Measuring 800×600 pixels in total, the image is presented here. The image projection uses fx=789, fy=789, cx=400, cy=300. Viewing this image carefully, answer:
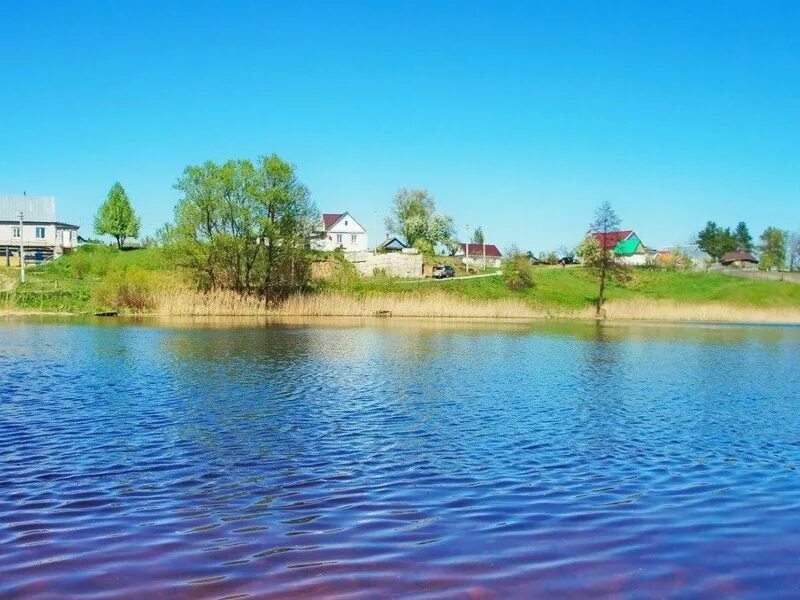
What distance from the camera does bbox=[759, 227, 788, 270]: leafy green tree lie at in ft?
452

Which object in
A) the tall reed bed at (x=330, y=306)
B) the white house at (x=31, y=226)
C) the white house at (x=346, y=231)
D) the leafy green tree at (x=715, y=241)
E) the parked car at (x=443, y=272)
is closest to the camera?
the tall reed bed at (x=330, y=306)

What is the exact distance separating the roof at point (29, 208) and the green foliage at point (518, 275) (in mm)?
54908

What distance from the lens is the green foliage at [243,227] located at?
59781mm

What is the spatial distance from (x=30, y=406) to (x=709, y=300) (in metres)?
72.3

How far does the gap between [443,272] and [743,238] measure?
114 metres

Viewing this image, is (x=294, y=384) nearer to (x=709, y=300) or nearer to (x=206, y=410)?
(x=206, y=410)

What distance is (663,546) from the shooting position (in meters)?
7.89

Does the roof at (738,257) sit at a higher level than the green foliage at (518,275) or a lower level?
higher

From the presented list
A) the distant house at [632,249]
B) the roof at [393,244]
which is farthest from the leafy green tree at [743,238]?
the roof at [393,244]

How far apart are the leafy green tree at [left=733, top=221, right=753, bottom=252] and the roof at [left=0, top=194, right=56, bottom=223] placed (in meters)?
134

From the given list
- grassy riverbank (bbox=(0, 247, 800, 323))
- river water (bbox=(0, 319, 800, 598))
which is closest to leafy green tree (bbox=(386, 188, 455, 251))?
grassy riverbank (bbox=(0, 247, 800, 323))

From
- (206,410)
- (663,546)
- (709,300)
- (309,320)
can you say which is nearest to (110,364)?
(206,410)

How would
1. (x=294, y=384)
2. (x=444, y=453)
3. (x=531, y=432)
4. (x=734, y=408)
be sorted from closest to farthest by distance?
(x=444, y=453) < (x=531, y=432) < (x=734, y=408) < (x=294, y=384)

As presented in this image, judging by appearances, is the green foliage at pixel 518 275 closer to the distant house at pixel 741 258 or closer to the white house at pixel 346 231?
the white house at pixel 346 231
